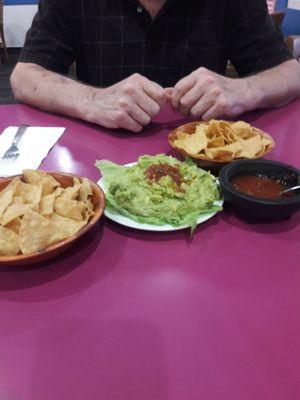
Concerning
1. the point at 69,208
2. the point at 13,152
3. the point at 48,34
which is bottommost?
the point at 13,152

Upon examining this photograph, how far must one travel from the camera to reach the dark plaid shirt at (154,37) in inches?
63.4

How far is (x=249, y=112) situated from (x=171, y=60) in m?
0.50

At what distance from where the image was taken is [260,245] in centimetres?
81

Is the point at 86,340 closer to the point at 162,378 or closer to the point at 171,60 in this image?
the point at 162,378

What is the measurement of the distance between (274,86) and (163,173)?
0.80m

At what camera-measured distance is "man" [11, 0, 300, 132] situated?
133 cm

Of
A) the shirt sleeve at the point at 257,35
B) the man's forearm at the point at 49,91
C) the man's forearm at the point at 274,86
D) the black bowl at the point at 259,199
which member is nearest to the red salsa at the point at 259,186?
the black bowl at the point at 259,199

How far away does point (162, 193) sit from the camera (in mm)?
883

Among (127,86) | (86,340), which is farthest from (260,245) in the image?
(127,86)

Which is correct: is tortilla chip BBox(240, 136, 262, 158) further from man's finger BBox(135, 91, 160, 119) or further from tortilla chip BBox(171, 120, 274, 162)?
man's finger BBox(135, 91, 160, 119)

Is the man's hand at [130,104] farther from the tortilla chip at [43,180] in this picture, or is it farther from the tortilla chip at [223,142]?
the tortilla chip at [43,180]

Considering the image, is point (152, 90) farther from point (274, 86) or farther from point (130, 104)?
point (274, 86)

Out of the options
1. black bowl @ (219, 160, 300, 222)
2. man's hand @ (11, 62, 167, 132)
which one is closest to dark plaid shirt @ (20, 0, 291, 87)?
man's hand @ (11, 62, 167, 132)

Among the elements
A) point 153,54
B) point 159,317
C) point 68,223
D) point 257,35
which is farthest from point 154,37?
point 159,317
